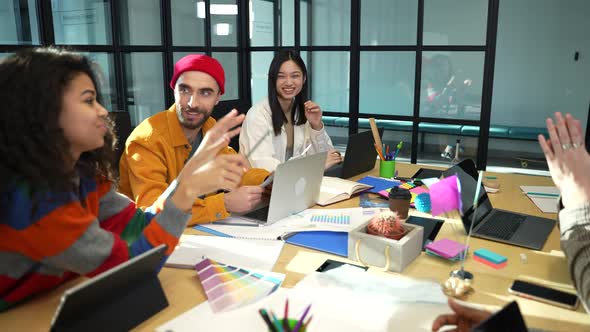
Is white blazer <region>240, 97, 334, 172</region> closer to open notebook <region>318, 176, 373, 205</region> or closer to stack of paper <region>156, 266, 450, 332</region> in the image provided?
open notebook <region>318, 176, 373, 205</region>

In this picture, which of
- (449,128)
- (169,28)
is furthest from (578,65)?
(169,28)

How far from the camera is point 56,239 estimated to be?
3.29 ft

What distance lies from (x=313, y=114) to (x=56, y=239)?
1846 mm

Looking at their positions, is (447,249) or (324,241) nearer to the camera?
(447,249)

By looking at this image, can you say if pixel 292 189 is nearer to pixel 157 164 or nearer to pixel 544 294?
pixel 157 164

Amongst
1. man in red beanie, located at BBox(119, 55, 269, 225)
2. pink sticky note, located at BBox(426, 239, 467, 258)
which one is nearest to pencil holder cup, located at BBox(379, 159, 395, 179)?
man in red beanie, located at BBox(119, 55, 269, 225)

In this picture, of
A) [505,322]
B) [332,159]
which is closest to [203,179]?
[505,322]

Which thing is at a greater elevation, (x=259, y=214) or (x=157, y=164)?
(x=157, y=164)

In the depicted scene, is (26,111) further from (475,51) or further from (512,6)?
(512,6)

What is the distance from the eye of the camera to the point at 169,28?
327cm

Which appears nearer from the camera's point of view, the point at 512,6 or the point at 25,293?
the point at 25,293

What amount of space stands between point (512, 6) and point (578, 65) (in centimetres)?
101

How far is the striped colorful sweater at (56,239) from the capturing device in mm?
979

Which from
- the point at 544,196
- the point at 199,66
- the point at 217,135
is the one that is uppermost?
the point at 199,66
